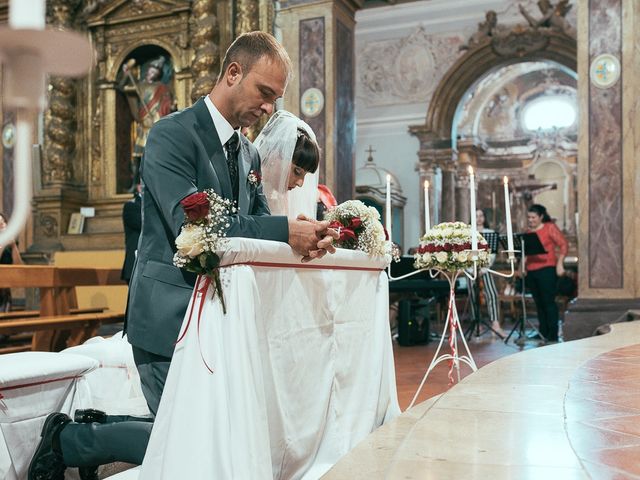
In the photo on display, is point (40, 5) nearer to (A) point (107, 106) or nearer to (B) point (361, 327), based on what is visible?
(B) point (361, 327)

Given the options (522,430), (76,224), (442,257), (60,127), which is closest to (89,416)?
(522,430)

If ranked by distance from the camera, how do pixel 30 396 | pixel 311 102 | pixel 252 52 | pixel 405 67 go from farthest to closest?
pixel 405 67
pixel 311 102
pixel 30 396
pixel 252 52

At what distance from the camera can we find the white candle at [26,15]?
448mm

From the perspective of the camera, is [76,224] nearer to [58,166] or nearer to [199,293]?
[58,166]

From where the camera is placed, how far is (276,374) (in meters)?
2.16

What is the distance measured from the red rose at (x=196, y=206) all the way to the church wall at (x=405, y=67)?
1263 centimetres

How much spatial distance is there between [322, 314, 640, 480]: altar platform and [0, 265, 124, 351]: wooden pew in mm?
2477

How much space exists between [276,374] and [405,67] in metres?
13.0

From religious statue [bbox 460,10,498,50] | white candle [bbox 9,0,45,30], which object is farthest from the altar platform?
religious statue [bbox 460,10,498,50]

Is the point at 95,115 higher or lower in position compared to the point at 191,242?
higher

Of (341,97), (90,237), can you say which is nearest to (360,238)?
(341,97)

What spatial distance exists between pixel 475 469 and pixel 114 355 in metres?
2.09

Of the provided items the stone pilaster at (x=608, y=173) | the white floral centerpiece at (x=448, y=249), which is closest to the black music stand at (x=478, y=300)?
the stone pilaster at (x=608, y=173)

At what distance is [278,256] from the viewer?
82.5 inches
